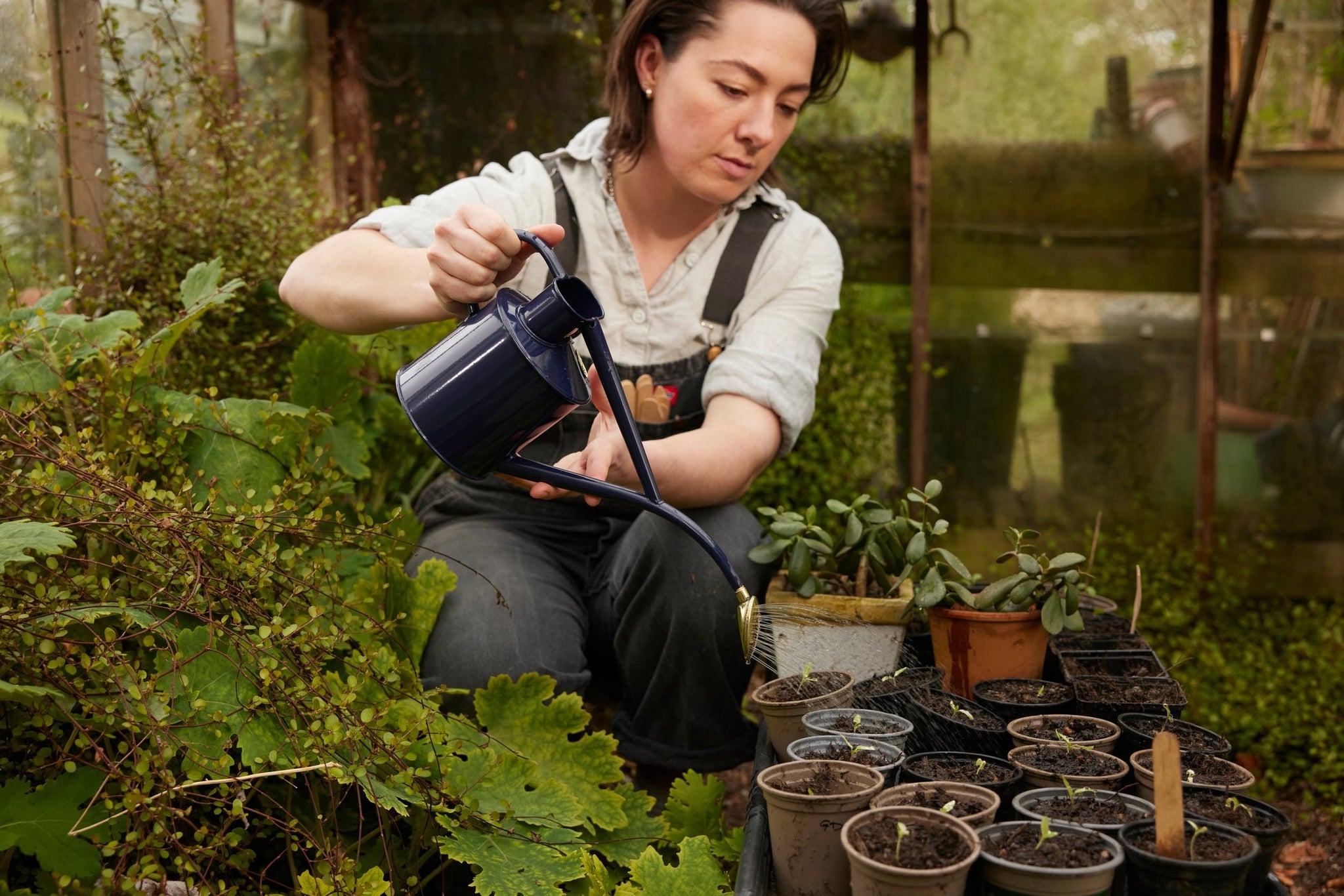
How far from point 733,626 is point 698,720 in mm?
194

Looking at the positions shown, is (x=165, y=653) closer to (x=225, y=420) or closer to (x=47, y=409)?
(x=225, y=420)

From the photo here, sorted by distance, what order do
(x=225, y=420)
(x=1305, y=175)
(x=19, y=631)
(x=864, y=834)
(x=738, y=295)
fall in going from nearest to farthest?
(x=864, y=834) < (x=19, y=631) < (x=225, y=420) < (x=738, y=295) < (x=1305, y=175)

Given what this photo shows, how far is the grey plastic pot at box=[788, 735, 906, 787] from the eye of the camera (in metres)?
1.34

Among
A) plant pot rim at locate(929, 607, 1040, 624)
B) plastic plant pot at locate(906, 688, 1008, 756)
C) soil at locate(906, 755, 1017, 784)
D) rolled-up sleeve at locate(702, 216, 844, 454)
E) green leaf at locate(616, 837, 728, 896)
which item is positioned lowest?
green leaf at locate(616, 837, 728, 896)

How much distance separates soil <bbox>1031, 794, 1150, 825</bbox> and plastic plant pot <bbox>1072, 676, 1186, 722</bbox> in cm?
32

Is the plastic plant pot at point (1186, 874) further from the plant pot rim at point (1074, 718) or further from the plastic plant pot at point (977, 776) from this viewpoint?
the plant pot rim at point (1074, 718)

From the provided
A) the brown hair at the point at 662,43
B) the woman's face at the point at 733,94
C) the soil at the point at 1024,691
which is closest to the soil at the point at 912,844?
the soil at the point at 1024,691

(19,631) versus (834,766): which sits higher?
(19,631)

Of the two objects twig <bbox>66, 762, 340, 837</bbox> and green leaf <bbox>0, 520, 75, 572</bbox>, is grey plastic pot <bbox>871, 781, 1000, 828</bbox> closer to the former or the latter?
twig <bbox>66, 762, 340, 837</bbox>

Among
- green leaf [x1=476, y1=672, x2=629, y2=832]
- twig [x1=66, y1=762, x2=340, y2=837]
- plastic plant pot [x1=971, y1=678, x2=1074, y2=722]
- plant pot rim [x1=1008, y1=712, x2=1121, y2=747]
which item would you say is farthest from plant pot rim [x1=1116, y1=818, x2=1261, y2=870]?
twig [x1=66, y1=762, x2=340, y2=837]

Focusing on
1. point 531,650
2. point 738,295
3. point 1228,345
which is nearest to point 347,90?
point 738,295

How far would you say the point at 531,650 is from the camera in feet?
5.83

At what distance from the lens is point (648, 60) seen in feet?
6.61

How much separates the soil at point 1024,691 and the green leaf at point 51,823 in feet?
3.87
